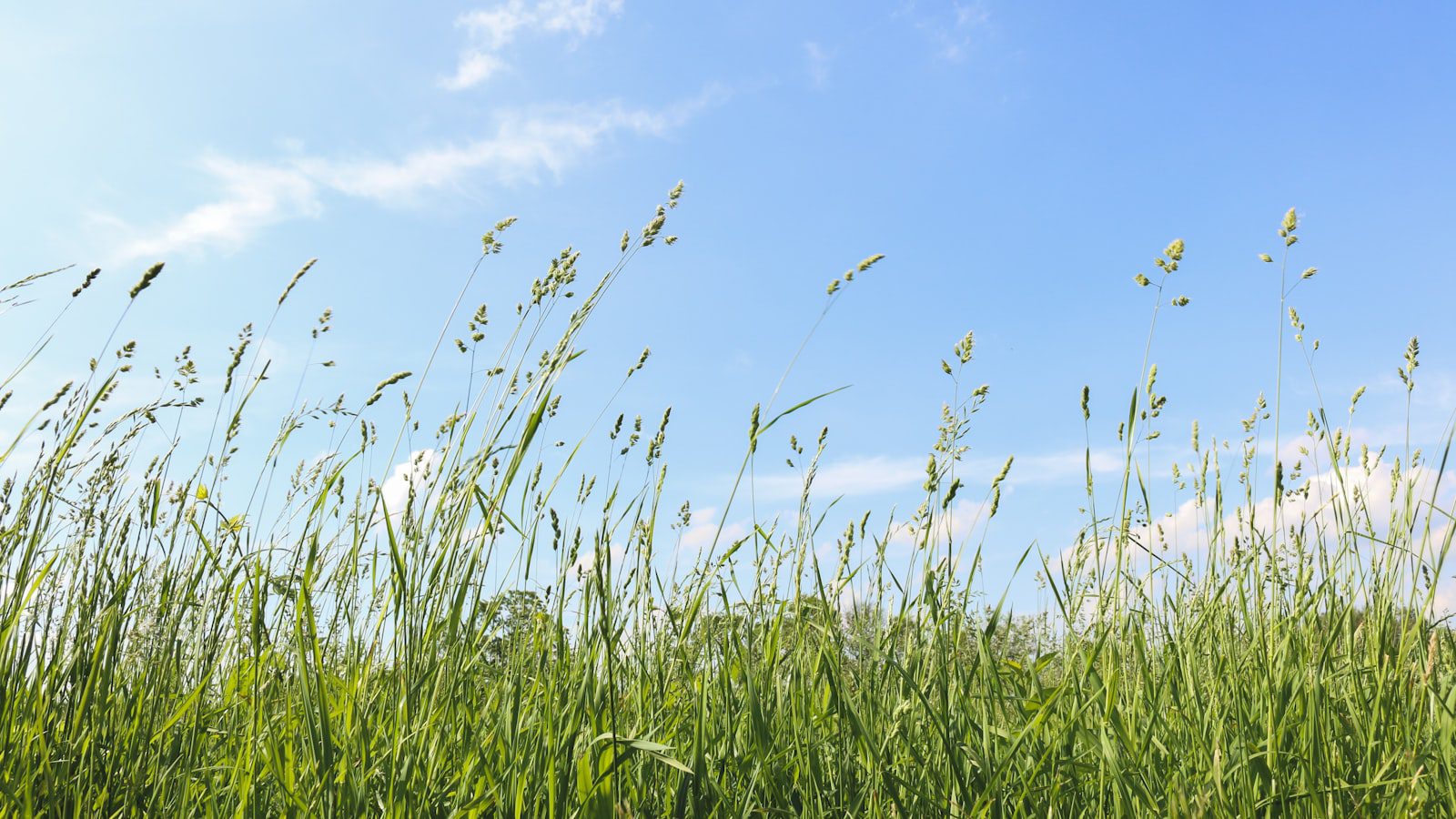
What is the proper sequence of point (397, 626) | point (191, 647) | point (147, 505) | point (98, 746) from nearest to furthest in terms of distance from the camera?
point (397, 626)
point (98, 746)
point (191, 647)
point (147, 505)

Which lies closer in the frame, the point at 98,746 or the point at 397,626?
the point at 397,626

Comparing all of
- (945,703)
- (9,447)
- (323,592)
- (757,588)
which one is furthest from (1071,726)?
(9,447)

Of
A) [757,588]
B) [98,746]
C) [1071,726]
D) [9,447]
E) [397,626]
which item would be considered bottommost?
[98,746]

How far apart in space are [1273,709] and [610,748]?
1.20m

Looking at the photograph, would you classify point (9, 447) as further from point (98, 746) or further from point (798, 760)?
point (798, 760)

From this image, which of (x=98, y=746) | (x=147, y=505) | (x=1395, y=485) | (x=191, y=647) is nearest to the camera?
(x=98, y=746)

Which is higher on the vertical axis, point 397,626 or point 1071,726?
point 397,626

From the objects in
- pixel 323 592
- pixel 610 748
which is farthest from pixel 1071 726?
pixel 323 592

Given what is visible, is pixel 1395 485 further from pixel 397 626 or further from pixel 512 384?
pixel 397 626

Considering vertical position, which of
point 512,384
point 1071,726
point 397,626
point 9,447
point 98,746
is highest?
point 512,384

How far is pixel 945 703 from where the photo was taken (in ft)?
5.44

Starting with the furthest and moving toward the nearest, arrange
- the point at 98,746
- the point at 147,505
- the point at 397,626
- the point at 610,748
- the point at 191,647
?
the point at 147,505 → the point at 191,647 → the point at 98,746 → the point at 610,748 → the point at 397,626

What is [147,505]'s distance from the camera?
7.48 ft

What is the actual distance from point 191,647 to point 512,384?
0.96 m
